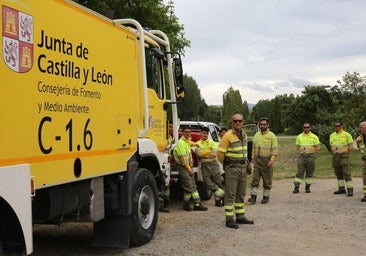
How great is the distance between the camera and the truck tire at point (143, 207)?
6566 mm

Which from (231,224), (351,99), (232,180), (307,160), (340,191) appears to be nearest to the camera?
(231,224)

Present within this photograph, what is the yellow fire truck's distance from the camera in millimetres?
4027

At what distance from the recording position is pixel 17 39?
4.07m

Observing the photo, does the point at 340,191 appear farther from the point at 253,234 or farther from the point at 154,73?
the point at 154,73

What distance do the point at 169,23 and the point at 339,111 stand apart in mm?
14286

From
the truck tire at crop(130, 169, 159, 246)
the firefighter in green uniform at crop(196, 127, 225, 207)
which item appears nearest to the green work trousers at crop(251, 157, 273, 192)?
the firefighter in green uniform at crop(196, 127, 225, 207)

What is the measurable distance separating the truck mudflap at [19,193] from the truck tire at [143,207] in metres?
2.50

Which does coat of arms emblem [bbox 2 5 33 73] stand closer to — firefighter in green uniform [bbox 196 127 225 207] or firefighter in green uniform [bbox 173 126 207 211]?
firefighter in green uniform [bbox 173 126 207 211]

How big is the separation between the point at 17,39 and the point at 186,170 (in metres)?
6.49

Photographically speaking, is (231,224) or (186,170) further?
(186,170)

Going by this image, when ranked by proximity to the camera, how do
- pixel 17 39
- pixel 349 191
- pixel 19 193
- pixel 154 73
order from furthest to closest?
pixel 349 191, pixel 154 73, pixel 17 39, pixel 19 193

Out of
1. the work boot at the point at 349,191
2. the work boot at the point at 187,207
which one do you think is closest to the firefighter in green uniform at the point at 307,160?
the work boot at the point at 349,191

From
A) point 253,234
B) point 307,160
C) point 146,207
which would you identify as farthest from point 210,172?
point 146,207

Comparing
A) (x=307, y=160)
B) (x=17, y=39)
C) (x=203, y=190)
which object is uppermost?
(x=17, y=39)
